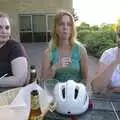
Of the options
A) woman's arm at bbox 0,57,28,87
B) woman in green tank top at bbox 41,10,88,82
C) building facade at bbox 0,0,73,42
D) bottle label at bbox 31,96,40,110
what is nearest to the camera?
bottle label at bbox 31,96,40,110

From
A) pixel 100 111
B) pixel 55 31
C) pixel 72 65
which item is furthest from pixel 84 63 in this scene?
pixel 100 111

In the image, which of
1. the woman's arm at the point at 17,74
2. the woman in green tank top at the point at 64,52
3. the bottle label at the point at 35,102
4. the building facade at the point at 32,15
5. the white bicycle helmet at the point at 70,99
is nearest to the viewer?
the bottle label at the point at 35,102

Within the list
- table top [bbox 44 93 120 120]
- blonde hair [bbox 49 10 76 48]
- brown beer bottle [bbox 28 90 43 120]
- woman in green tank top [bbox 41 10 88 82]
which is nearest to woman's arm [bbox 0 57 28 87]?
woman in green tank top [bbox 41 10 88 82]

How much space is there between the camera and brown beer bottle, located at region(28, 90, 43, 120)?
4.46ft

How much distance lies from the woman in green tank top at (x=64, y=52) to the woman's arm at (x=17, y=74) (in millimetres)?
287

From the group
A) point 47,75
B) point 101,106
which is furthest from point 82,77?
point 101,106

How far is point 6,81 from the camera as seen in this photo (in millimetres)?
2410

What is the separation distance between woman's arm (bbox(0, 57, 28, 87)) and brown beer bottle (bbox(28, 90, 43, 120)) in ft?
3.26

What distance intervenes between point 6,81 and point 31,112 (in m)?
1.04

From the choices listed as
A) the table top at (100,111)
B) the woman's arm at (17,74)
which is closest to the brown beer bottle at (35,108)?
the table top at (100,111)

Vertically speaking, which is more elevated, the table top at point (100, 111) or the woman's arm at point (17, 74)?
the woman's arm at point (17, 74)

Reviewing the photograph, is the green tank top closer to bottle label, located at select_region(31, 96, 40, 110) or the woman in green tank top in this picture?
the woman in green tank top

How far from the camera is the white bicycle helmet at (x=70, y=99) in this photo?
5.29 ft

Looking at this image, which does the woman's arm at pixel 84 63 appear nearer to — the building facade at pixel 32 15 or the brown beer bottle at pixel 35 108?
the brown beer bottle at pixel 35 108
